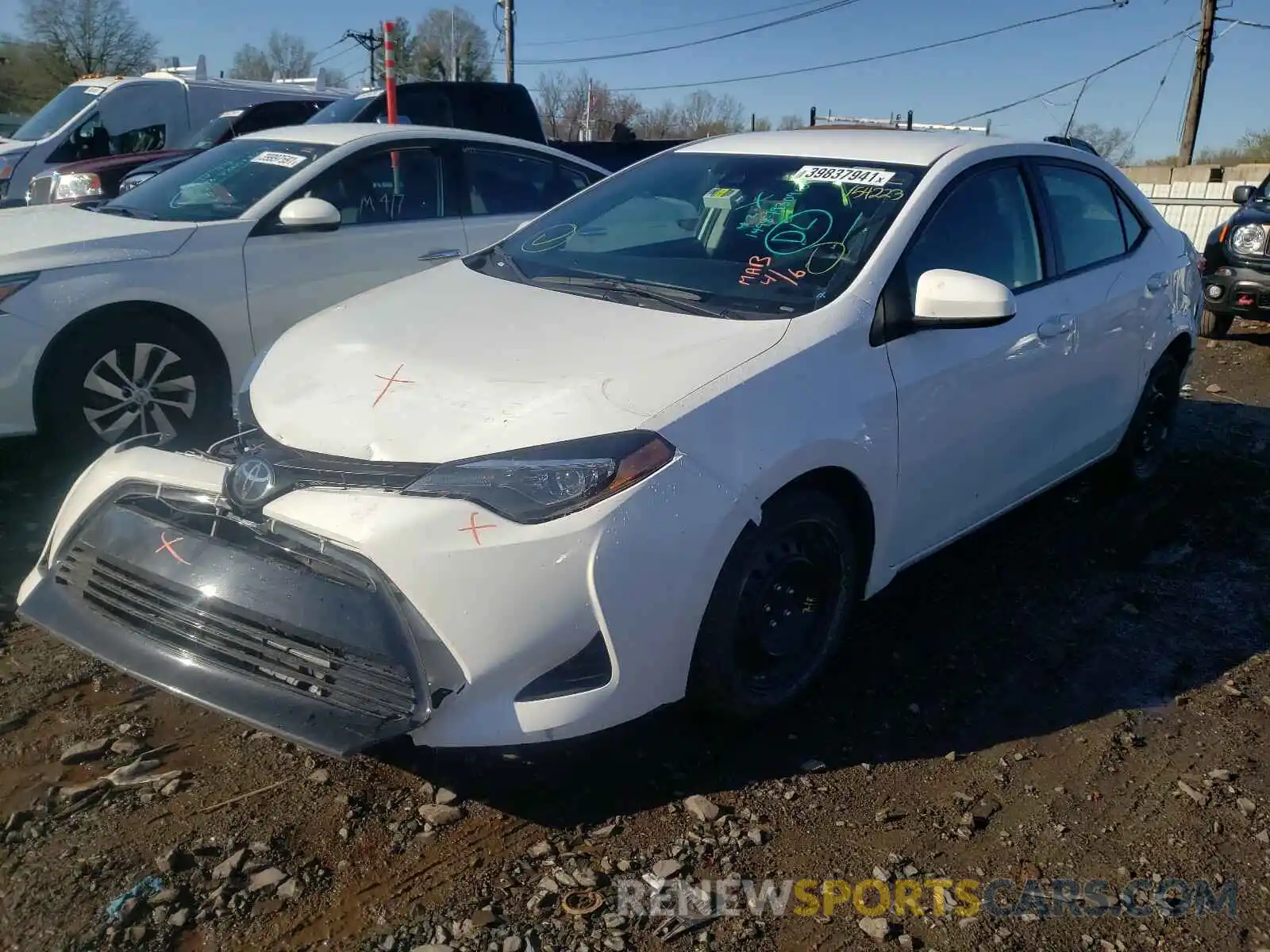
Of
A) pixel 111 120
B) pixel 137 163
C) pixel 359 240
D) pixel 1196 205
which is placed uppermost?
pixel 111 120

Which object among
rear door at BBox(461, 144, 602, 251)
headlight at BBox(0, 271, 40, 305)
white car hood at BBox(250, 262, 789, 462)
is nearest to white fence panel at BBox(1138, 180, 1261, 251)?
rear door at BBox(461, 144, 602, 251)

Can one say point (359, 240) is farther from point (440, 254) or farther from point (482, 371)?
point (482, 371)

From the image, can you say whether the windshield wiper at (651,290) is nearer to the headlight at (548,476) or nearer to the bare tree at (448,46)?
the headlight at (548,476)

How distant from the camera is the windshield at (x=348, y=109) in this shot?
377 inches

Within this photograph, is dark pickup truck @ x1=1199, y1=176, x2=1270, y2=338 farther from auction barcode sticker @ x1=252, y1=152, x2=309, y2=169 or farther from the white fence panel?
auction barcode sticker @ x1=252, y1=152, x2=309, y2=169

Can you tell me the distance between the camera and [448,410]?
2686mm

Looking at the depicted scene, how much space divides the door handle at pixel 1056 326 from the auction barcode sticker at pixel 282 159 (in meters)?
3.72

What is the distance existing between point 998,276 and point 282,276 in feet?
10.8

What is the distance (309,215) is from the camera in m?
5.06

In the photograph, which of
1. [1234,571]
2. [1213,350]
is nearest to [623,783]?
[1234,571]

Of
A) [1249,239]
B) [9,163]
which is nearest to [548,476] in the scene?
[1249,239]

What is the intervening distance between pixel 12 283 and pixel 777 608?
3427 mm

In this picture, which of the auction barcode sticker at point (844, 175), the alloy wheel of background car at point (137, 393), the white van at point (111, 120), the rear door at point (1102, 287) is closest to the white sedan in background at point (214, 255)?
the alloy wheel of background car at point (137, 393)

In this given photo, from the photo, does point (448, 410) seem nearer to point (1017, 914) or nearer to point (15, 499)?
point (1017, 914)
